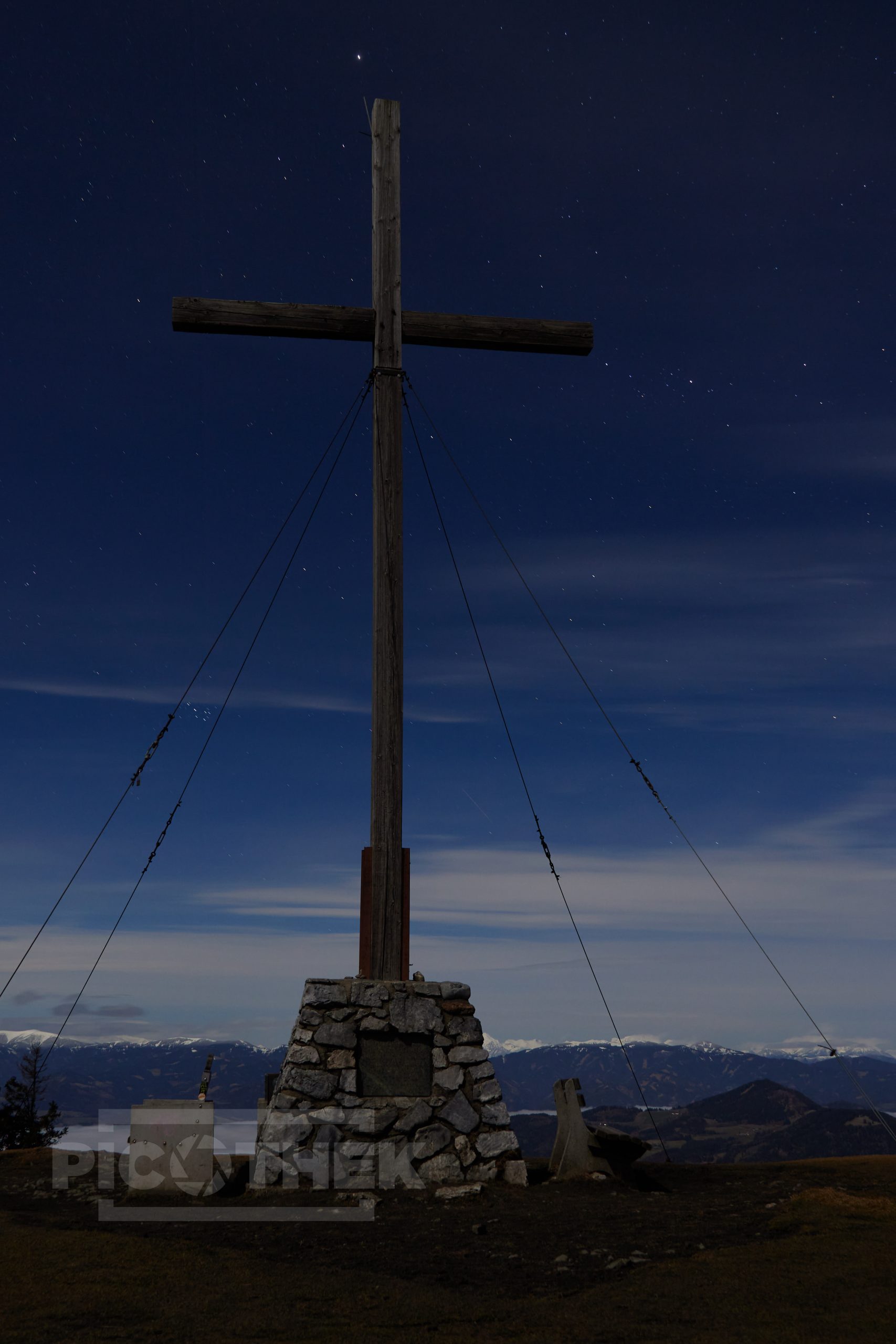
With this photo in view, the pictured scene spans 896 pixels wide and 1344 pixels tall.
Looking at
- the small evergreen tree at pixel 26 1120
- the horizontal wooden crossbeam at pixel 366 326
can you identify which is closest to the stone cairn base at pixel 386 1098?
the horizontal wooden crossbeam at pixel 366 326

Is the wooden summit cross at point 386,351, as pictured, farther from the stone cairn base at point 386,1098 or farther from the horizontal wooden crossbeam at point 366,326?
the stone cairn base at point 386,1098

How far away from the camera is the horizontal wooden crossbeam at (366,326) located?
10797 millimetres

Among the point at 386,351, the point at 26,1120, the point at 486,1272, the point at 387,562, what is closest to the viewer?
the point at 486,1272

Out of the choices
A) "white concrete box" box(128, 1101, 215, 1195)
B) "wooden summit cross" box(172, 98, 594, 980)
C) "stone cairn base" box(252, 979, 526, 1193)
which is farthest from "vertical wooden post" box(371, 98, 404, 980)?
"white concrete box" box(128, 1101, 215, 1195)

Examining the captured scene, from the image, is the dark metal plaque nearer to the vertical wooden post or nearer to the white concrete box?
the vertical wooden post

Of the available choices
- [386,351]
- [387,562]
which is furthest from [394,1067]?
[386,351]

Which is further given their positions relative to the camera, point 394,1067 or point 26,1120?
point 26,1120

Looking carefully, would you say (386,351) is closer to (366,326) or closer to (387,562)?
(366,326)

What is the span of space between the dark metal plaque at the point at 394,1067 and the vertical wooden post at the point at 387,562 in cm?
65

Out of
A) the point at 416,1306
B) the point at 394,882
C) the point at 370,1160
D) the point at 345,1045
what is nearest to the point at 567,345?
the point at 394,882

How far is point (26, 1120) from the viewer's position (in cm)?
3134

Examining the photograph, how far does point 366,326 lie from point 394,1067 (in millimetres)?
8309

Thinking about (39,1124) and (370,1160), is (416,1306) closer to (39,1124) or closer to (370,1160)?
(370,1160)

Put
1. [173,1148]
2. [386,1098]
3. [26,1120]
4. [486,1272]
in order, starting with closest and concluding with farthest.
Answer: [486,1272] → [173,1148] → [386,1098] → [26,1120]
